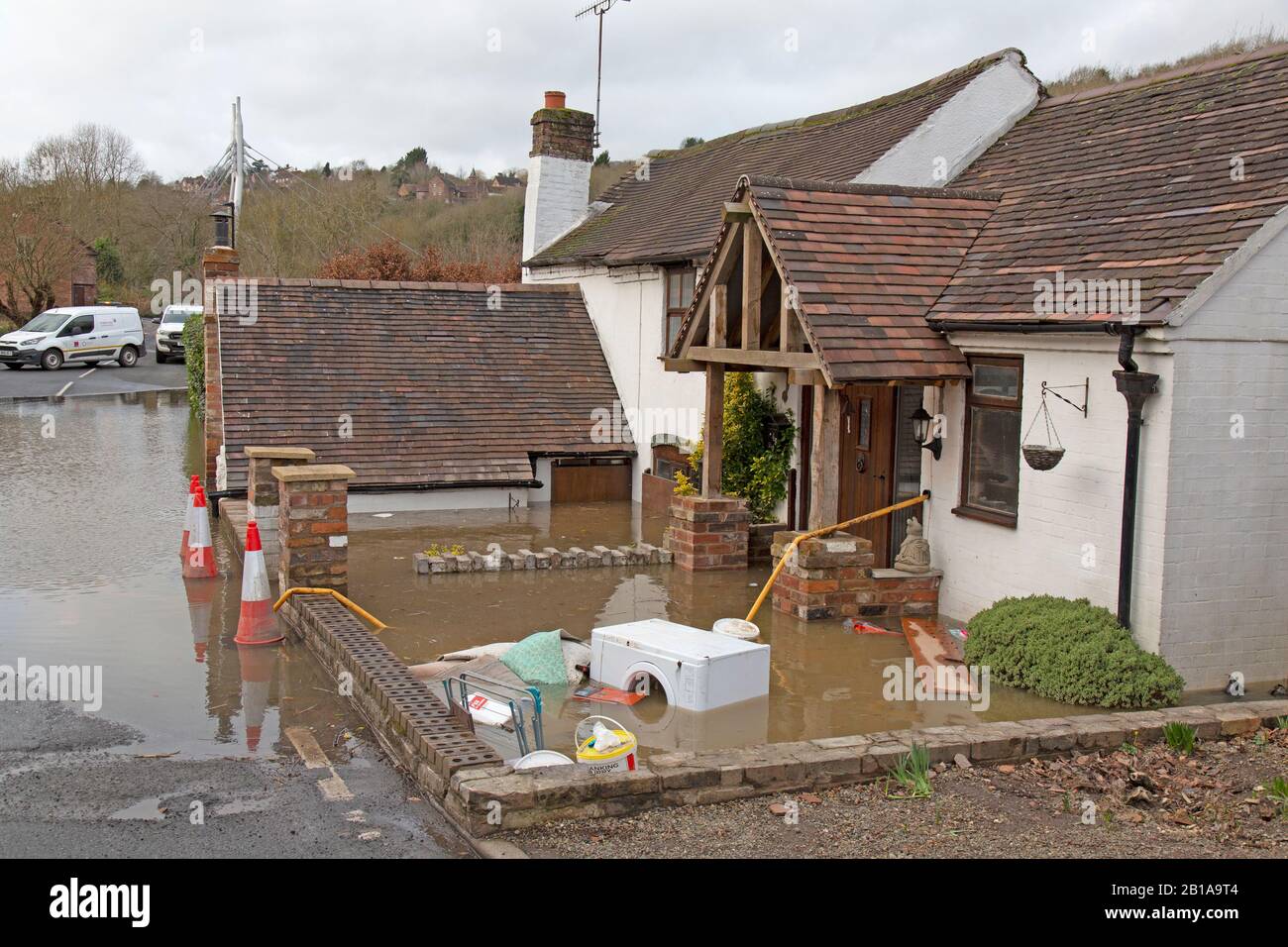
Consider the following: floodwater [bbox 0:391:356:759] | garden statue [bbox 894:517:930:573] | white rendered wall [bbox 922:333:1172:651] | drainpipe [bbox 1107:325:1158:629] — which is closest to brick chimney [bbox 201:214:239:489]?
floodwater [bbox 0:391:356:759]

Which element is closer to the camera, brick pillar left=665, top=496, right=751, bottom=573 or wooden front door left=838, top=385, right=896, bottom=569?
wooden front door left=838, top=385, right=896, bottom=569

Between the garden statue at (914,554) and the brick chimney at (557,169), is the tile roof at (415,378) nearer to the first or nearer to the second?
the brick chimney at (557,169)

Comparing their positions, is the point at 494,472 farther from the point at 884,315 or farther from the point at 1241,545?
the point at 1241,545

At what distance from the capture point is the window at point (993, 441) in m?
10.2

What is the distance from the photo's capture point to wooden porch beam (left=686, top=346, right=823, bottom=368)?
10.6m

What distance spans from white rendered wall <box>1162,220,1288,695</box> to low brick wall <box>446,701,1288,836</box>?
43.0 inches

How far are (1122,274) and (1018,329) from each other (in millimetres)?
909

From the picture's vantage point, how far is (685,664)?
7.99 meters

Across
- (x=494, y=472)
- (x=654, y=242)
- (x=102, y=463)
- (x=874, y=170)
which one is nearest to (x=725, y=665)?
(x=874, y=170)

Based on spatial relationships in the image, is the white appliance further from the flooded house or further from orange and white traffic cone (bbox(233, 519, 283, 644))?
orange and white traffic cone (bbox(233, 519, 283, 644))

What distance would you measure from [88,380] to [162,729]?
101 ft

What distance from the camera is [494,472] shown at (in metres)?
17.1

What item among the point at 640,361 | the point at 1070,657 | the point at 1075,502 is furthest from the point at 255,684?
the point at 640,361

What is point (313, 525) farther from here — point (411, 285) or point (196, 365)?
point (196, 365)
